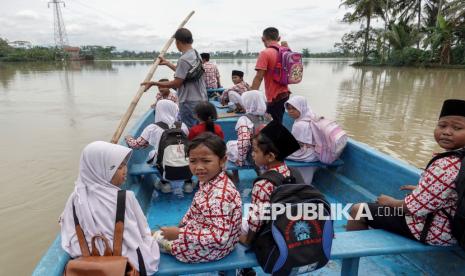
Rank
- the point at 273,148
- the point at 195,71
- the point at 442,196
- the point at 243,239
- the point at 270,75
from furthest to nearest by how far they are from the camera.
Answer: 1. the point at 270,75
2. the point at 195,71
3. the point at 273,148
4. the point at 243,239
5. the point at 442,196

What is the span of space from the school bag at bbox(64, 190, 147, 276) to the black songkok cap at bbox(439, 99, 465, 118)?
5.38 feet

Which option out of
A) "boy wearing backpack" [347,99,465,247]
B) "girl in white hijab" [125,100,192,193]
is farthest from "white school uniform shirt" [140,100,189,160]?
"boy wearing backpack" [347,99,465,247]

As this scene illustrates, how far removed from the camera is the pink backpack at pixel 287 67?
3752 millimetres

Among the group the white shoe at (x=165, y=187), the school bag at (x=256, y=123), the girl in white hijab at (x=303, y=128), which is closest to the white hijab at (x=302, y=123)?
the girl in white hijab at (x=303, y=128)

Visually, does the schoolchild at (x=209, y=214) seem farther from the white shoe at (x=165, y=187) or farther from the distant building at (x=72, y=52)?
the distant building at (x=72, y=52)

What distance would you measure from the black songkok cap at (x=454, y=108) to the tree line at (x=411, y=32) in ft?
76.3

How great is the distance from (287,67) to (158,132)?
5.33 ft

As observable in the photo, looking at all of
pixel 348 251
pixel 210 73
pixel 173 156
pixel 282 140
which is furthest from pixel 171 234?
pixel 210 73

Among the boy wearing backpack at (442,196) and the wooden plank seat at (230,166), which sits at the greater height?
the boy wearing backpack at (442,196)

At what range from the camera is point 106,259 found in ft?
4.50

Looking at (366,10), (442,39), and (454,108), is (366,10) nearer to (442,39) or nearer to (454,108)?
(442,39)

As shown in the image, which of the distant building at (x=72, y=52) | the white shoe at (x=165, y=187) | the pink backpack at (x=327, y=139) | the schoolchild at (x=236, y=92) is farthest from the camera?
the distant building at (x=72, y=52)

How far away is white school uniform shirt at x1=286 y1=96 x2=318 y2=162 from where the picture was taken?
3.25 m

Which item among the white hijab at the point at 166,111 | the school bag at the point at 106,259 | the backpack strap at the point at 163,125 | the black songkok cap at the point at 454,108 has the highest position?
the black songkok cap at the point at 454,108
